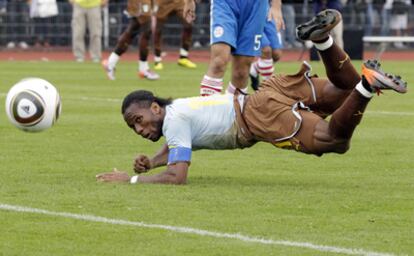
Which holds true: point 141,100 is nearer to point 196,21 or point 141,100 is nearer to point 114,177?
point 114,177

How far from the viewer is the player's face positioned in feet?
33.3

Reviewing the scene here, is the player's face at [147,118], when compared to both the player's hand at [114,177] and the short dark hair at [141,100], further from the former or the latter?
the player's hand at [114,177]

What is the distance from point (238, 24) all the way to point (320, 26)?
11.6ft

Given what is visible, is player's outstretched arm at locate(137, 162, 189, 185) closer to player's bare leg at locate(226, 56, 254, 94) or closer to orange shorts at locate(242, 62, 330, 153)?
orange shorts at locate(242, 62, 330, 153)

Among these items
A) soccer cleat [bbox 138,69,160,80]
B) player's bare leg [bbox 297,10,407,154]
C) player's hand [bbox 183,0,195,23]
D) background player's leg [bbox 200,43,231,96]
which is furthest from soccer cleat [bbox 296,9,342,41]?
soccer cleat [bbox 138,69,160,80]

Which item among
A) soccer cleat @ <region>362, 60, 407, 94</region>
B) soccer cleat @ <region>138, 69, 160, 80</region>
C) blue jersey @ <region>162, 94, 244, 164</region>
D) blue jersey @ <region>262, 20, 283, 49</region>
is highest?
soccer cleat @ <region>362, 60, 407, 94</region>

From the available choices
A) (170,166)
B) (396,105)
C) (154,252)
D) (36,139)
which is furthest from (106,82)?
(154,252)

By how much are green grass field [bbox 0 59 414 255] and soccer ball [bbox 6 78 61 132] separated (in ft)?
1.50

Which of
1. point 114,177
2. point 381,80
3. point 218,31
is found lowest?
point 114,177

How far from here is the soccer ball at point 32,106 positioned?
34.7ft

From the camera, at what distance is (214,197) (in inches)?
374

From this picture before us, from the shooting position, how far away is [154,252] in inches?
292

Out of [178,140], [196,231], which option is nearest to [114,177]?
[178,140]

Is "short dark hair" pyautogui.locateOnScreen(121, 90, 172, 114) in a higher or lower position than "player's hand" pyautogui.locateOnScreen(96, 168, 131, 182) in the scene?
higher
